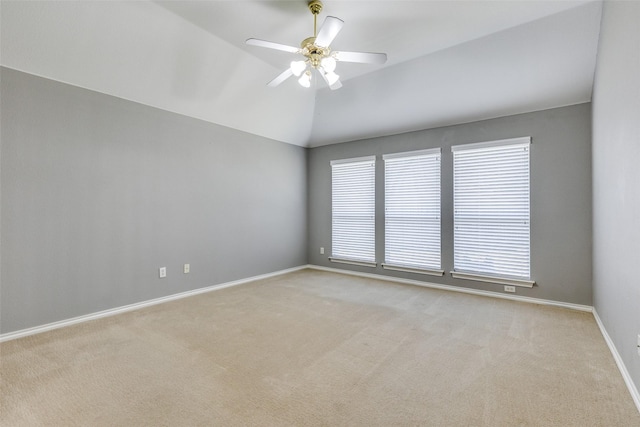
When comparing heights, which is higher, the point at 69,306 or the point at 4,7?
the point at 4,7

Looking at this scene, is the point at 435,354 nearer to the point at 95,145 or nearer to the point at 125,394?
the point at 125,394

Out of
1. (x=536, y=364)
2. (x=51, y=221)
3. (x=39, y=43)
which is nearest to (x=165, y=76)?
(x=39, y=43)

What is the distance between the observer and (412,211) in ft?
15.2

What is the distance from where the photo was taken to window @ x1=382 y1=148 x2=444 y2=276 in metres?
4.43

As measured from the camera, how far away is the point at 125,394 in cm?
183

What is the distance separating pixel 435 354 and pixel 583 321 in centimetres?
196

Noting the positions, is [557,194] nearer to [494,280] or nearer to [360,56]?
[494,280]

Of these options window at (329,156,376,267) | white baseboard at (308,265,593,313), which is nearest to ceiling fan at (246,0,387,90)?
window at (329,156,376,267)

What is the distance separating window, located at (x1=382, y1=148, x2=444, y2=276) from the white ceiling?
695mm

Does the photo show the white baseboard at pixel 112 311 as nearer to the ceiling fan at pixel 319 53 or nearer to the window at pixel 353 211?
the window at pixel 353 211

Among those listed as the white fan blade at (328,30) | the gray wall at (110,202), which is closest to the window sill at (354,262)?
the gray wall at (110,202)

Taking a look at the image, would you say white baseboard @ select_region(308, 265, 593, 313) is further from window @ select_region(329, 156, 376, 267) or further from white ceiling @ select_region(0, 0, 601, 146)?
white ceiling @ select_region(0, 0, 601, 146)

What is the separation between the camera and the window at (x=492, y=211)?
3.76m

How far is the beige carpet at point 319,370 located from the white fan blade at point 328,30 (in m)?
2.49
